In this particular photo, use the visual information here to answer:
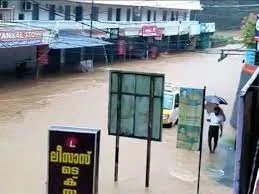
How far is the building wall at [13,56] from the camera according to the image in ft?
110

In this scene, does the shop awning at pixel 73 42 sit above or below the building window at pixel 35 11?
below

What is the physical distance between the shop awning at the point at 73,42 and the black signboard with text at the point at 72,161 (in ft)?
82.8

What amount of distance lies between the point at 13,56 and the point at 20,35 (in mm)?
6759

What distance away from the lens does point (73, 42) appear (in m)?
33.8

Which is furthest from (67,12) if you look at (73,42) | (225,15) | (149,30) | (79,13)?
(225,15)

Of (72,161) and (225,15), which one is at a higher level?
(225,15)

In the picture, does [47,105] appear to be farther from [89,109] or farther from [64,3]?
[64,3]

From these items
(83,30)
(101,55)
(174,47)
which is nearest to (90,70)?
(83,30)

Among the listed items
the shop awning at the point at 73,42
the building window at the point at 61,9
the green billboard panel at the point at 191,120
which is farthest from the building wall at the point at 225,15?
the green billboard panel at the point at 191,120

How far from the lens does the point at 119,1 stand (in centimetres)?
4850

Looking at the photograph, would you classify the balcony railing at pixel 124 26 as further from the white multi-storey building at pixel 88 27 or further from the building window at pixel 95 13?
the building window at pixel 95 13

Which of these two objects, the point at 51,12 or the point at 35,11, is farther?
the point at 51,12

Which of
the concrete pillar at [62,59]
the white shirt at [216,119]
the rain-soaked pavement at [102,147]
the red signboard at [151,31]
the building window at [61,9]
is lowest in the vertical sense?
the rain-soaked pavement at [102,147]

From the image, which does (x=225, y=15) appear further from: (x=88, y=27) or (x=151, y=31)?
(x=88, y=27)
